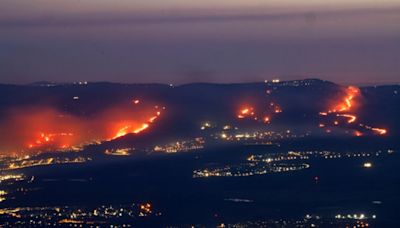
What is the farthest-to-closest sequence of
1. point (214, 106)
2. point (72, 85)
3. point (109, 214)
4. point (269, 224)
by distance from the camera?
1. point (72, 85)
2. point (214, 106)
3. point (109, 214)
4. point (269, 224)

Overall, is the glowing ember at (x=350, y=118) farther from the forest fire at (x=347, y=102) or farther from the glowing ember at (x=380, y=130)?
the forest fire at (x=347, y=102)

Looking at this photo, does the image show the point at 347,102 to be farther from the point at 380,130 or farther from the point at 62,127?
the point at 62,127

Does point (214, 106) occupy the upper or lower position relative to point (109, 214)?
upper

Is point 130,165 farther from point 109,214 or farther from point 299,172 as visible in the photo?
point 109,214

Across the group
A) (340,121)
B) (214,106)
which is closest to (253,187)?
(340,121)

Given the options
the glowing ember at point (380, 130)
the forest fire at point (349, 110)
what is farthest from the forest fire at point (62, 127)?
the glowing ember at point (380, 130)

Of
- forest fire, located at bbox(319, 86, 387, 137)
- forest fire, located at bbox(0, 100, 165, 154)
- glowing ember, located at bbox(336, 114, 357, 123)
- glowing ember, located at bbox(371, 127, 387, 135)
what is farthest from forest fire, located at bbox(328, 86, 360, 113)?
forest fire, located at bbox(0, 100, 165, 154)

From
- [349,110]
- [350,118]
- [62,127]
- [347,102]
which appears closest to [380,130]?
[350,118]

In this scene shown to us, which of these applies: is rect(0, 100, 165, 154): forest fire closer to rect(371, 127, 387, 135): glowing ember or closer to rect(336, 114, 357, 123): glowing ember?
rect(336, 114, 357, 123): glowing ember
